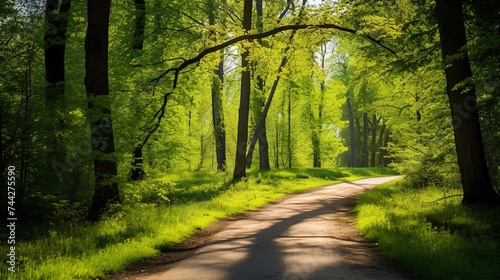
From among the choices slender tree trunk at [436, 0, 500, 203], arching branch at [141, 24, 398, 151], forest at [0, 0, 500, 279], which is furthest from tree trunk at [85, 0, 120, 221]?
slender tree trunk at [436, 0, 500, 203]

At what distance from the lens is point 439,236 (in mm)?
8062

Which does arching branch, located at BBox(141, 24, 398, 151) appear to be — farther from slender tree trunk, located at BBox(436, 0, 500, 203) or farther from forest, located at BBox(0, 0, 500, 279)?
slender tree trunk, located at BBox(436, 0, 500, 203)

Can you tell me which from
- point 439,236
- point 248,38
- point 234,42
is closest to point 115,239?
point 439,236

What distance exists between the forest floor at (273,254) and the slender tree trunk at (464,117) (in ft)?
11.0

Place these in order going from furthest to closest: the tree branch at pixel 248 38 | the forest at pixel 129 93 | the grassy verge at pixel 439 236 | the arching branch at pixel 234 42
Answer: the tree branch at pixel 248 38 < the arching branch at pixel 234 42 < the forest at pixel 129 93 < the grassy verge at pixel 439 236

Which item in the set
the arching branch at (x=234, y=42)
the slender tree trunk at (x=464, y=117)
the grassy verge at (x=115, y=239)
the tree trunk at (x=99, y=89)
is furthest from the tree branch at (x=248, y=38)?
the grassy verge at (x=115, y=239)

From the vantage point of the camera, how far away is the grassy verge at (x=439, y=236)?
20.3 ft

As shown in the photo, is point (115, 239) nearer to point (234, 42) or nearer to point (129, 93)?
point (129, 93)

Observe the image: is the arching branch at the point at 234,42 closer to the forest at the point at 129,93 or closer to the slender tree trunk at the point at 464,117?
the forest at the point at 129,93

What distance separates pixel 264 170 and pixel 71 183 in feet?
72.4

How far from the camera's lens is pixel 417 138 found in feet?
57.7

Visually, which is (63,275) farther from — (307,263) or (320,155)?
(320,155)

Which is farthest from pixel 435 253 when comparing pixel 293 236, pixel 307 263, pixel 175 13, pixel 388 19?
pixel 175 13

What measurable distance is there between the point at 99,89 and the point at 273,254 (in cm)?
625
